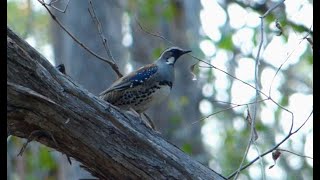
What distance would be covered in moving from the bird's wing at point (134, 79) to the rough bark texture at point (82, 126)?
1321mm

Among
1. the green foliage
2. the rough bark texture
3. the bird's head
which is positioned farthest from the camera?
the green foliage

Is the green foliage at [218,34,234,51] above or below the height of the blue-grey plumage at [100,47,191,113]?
above

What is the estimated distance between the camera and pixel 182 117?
42.5 feet

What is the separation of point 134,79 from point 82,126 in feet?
5.59

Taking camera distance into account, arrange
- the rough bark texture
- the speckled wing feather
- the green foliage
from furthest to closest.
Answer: the green foliage → the speckled wing feather → the rough bark texture

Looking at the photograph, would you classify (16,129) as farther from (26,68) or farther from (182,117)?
(182,117)

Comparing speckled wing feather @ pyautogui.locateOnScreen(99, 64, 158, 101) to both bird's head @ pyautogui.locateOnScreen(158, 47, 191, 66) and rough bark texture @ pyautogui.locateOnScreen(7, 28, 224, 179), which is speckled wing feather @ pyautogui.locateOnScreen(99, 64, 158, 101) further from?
rough bark texture @ pyautogui.locateOnScreen(7, 28, 224, 179)

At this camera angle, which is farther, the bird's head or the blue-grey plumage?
the bird's head

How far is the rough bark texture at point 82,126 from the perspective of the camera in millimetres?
3850

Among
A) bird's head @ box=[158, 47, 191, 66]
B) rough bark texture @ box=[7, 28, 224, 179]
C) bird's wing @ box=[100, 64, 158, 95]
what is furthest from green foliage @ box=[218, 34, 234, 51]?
rough bark texture @ box=[7, 28, 224, 179]

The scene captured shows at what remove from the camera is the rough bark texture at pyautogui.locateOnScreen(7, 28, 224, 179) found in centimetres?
385

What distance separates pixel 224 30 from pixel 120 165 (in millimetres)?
8115
